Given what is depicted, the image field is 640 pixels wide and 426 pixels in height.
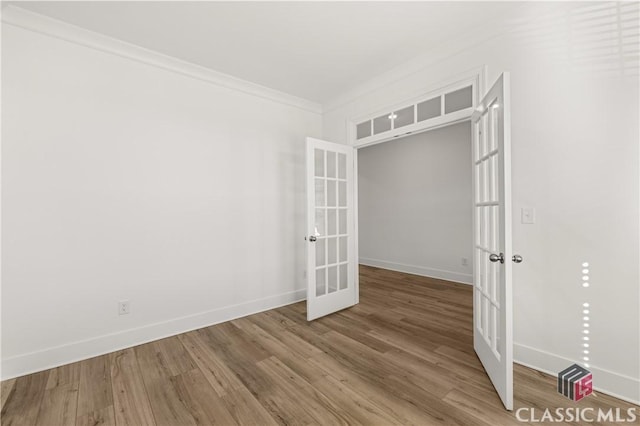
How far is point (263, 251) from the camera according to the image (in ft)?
11.3

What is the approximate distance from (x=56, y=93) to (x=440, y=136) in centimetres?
502

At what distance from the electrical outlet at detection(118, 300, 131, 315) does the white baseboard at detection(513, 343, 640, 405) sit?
3.34m

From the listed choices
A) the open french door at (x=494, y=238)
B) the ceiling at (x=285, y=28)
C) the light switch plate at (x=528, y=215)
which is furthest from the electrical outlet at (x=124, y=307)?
the light switch plate at (x=528, y=215)

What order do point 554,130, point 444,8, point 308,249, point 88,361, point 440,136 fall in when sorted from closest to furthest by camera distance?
point 554,130 → point 444,8 → point 88,361 → point 308,249 → point 440,136

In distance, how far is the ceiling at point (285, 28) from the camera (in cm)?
209

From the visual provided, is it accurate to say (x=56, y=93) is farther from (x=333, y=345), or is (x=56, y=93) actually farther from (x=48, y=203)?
(x=333, y=345)

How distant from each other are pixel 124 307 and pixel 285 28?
9.41ft

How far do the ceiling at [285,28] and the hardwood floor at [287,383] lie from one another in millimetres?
2773

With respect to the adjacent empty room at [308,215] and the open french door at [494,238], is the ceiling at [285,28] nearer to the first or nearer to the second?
the adjacent empty room at [308,215]

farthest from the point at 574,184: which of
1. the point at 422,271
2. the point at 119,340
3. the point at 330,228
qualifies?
the point at 119,340

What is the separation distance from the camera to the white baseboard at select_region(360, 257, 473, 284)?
4.48 metres

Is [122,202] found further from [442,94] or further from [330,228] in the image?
[442,94]

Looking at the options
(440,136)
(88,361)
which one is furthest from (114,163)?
(440,136)

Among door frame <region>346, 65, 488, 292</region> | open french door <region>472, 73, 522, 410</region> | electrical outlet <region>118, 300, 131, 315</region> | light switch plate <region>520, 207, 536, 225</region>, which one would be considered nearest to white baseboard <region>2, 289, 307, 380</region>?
electrical outlet <region>118, 300, 131, 315</region>
